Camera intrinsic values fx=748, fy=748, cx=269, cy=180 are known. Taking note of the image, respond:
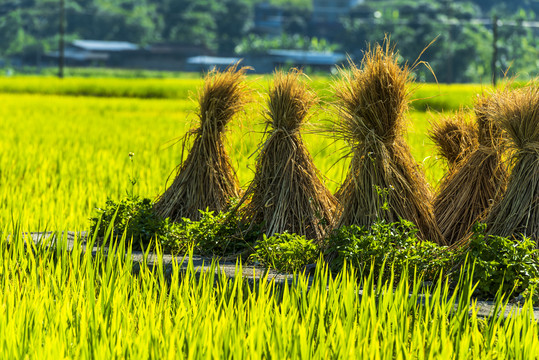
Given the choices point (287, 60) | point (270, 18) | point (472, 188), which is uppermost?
point (270, 18)

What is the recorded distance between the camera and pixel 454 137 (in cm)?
416

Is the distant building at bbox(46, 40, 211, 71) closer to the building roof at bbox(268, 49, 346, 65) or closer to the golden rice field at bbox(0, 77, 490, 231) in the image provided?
the building roof at bbox(268, 49, 346, 65)

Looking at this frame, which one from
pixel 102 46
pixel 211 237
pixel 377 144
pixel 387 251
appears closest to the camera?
pixel 387 251

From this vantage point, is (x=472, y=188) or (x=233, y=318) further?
(x=472, y=188)

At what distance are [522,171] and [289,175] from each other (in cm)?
110

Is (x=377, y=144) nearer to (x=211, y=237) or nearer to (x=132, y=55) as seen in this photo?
(x=211, y=237)

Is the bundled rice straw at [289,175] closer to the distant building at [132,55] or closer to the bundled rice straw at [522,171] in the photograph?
the bundled rice straw at [522,171]

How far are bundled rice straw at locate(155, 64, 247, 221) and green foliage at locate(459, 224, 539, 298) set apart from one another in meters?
1.58

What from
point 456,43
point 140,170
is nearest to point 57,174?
point 140,170

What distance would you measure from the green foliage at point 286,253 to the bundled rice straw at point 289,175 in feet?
0.79

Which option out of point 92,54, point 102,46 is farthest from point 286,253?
point 102,46

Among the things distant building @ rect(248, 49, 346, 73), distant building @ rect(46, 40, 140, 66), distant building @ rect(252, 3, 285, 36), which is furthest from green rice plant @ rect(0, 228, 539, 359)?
distant building @ rect(252, 3, 285, 36)

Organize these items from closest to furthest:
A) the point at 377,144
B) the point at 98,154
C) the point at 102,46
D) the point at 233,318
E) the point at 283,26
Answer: the point at 233,318 < the point at 377,144 < the point at 98,154 < the point at 102,46 < the point at 283,26

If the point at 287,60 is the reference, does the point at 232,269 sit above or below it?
below
